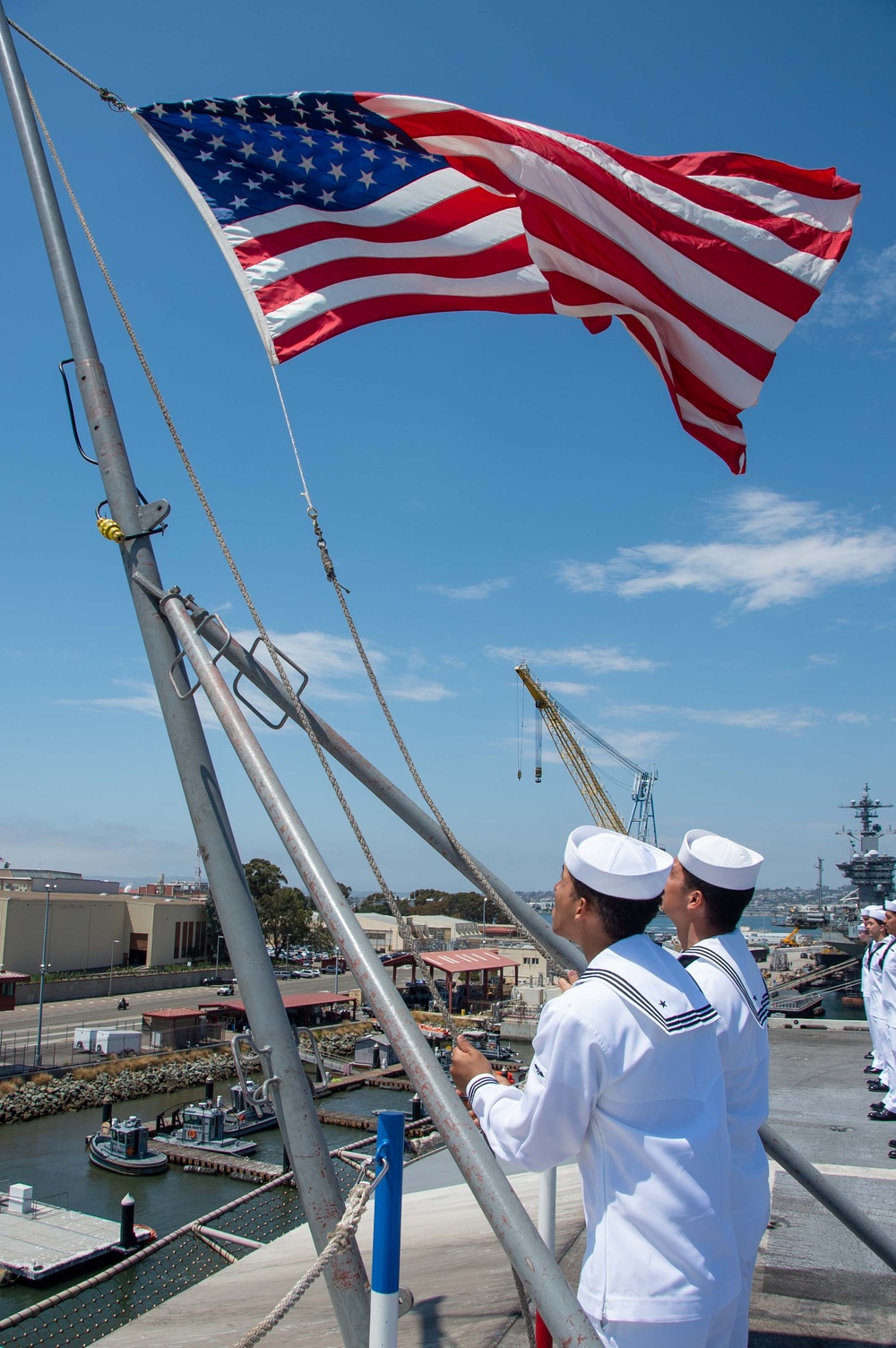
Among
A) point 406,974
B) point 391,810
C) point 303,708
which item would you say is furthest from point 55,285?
point 406,974

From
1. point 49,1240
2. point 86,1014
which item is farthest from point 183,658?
point 86,1014

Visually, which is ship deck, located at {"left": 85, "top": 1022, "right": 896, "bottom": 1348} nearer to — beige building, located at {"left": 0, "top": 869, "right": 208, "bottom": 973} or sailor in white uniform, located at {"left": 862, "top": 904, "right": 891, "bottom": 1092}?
sailor in white uniform, located at {"left": 862, "top": 904, "right": 891, "bottom": 1092}

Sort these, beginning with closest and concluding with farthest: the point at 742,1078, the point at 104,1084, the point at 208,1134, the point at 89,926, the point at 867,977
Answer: the point at 742,1078, the point at 867,977, the point at 208,1134, the point at 104,1084, the point at 89,926

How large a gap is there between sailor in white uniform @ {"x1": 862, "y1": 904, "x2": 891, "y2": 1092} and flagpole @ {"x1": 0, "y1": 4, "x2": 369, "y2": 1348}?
6596 mm

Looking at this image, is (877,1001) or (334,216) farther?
(877,1001)

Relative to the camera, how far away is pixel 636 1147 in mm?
1749

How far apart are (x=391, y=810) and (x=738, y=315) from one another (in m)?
3.35

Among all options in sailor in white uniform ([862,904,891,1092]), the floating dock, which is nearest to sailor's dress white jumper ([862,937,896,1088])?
sailor in white uniform ([862,904,891,1092])

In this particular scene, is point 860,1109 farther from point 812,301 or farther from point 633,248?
point 633,248

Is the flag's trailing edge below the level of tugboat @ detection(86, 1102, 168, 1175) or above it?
above

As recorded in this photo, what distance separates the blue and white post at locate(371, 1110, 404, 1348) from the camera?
6.73 feet

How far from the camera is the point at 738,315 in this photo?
16.8 ft

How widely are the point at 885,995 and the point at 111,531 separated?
760cm

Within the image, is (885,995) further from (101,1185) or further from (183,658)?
(101,1185)
